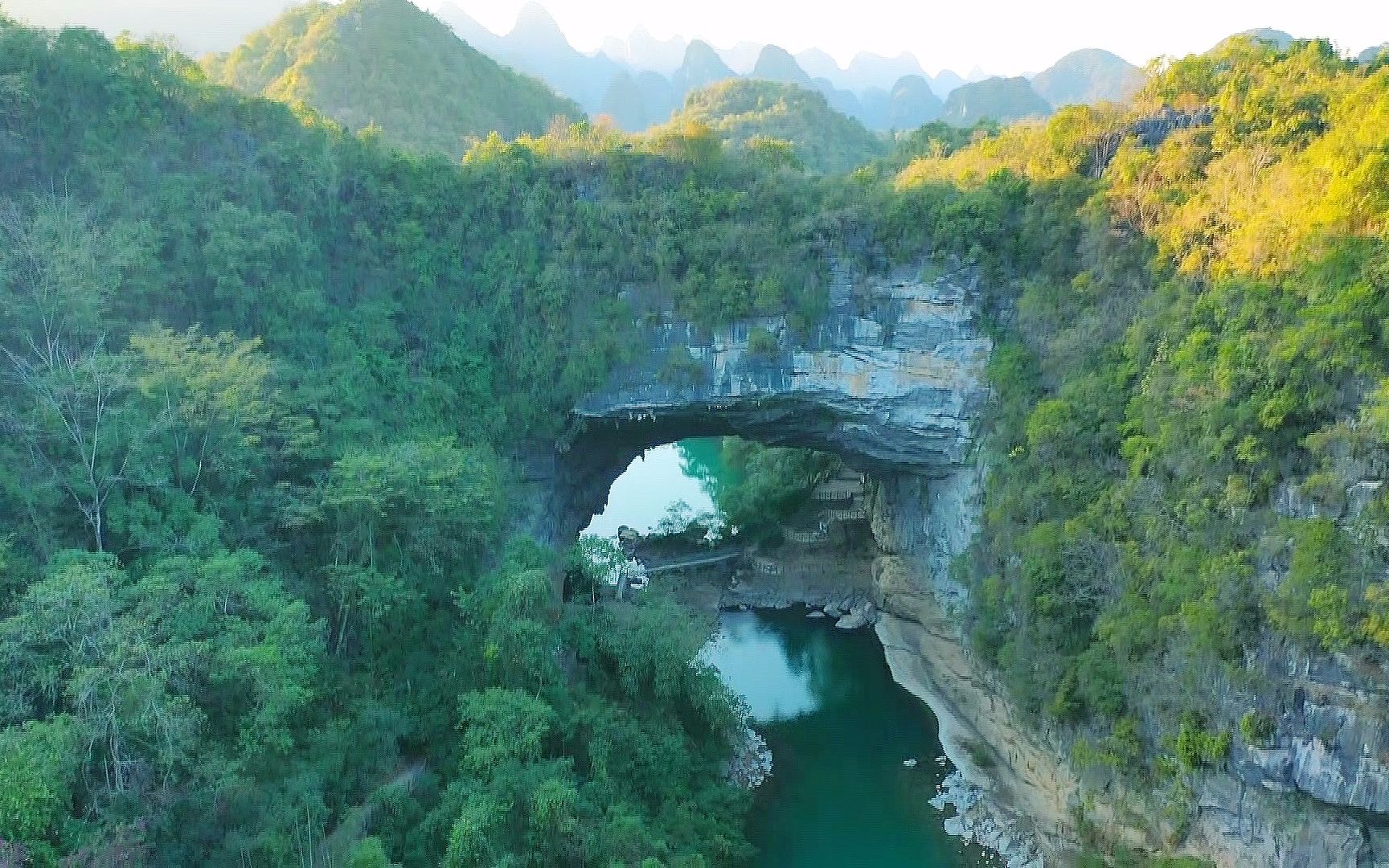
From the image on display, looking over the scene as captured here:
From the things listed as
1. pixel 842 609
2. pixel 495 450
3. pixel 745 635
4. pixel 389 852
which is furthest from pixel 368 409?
pixel 842 609

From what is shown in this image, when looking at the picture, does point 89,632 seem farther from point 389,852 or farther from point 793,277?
point 793,277

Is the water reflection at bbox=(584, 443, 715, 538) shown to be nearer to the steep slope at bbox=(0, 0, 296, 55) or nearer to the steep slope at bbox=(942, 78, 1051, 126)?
the steep slope at bbox=(0, 0, 296, 55)

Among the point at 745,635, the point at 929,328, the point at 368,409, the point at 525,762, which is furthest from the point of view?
the point at 745,635

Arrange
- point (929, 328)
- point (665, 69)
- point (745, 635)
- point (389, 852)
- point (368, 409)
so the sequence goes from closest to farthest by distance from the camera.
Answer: point (389, 852)
point (368, 409)
point (929, 328)
point (745, 635)
point (665, 69)

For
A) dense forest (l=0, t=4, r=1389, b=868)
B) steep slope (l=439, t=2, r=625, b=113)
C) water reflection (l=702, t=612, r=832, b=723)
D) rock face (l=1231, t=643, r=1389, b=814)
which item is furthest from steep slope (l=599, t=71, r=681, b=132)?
rock face (l=1231, t=643, r=1389, b=814)

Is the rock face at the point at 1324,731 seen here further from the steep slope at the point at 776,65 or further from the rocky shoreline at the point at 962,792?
the steep slope at the point at 776,65

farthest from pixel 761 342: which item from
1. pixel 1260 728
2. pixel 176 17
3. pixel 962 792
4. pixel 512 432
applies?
pixel 176 17

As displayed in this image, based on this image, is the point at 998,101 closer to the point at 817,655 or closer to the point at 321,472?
the point at 817,655

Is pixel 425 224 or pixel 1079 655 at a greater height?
pixel 425 224
